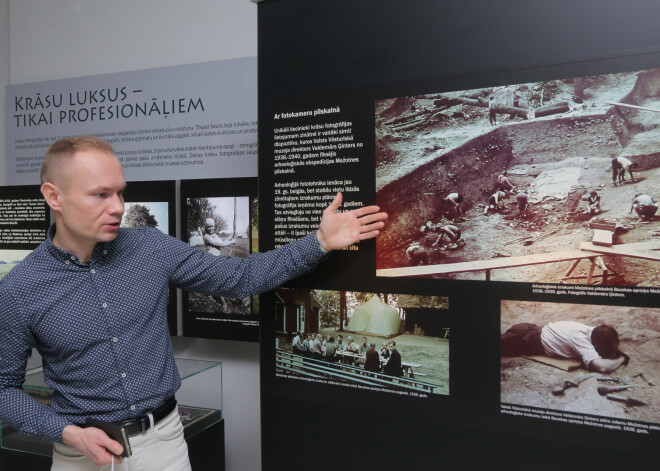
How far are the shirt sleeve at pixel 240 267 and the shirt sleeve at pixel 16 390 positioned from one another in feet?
1.84

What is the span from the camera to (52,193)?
1.84 meters

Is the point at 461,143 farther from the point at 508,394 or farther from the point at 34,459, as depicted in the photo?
the point at 34,459

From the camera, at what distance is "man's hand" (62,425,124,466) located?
1.67 metres

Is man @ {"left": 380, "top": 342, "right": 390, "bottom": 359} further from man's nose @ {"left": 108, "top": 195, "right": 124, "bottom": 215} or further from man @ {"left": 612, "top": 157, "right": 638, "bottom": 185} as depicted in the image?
man's nose @ {"left": 108, "top": 195, "right": 124, "bottom": 215}

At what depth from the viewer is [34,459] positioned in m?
2.48

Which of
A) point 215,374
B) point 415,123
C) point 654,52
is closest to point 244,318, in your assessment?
point 215,374

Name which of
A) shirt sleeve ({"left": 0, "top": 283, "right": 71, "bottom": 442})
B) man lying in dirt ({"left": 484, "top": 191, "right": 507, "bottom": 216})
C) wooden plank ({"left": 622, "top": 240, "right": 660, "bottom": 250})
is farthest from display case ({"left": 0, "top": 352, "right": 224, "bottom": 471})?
wooden plank ({"left": 622, "top": 240, "right": 660, "bottom": 250})

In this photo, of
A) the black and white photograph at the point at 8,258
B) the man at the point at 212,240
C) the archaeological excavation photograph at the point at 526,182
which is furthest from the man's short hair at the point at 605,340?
the black and white photograph at the point at 8,258

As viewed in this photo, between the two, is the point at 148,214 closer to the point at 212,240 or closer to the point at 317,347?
the point at 212,240

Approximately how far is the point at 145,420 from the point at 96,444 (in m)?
0.22

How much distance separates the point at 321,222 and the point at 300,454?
0.98 m

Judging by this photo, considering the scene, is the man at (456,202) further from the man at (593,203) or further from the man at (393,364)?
the man at (393,364)

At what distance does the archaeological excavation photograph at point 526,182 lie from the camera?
5.09 ft

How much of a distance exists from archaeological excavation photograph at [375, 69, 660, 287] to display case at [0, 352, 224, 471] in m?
1.45
